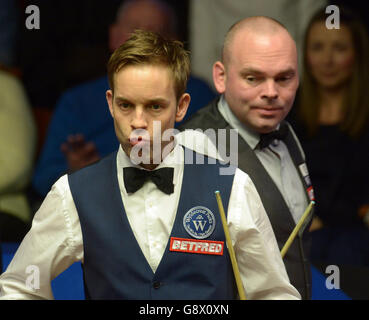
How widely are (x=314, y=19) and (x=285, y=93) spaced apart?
27.2 inches

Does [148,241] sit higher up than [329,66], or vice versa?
[329,66]

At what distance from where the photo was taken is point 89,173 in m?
1.40

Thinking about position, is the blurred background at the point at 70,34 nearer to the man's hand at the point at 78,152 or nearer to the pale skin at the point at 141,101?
the man's hand at the point at 78,152

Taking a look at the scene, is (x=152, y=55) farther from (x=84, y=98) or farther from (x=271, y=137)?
(x=84, y=98)

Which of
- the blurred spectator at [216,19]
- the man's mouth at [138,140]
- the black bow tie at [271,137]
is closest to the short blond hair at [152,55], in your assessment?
the man's mouth at [138,140]

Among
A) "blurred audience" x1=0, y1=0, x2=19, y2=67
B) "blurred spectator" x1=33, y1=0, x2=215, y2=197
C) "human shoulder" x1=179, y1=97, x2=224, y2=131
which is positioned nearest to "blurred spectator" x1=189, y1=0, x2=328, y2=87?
"blurred spectator" x1=33, y1=0, x2=215, y2=197

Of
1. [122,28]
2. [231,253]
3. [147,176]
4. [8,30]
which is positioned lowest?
[231,253]

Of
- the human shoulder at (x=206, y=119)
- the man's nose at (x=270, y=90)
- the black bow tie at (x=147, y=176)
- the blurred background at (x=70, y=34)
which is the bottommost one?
the black bow tie at (x=147, y=176)

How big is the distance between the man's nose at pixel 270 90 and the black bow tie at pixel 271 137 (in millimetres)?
120

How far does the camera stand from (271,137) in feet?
5.33

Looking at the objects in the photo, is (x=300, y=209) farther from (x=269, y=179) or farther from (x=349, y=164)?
(x=349, y=164)

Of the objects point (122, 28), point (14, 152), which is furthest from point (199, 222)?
point (14, 152)

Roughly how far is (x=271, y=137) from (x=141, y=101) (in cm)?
45

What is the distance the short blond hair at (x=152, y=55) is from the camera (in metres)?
1.30
